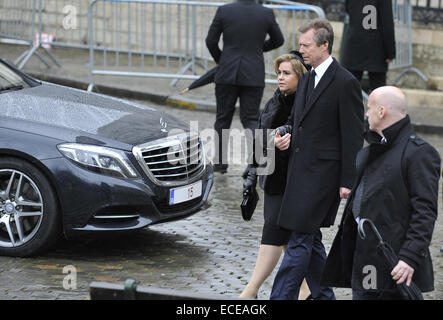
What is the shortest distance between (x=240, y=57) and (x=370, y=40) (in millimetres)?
2825

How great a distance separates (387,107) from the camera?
4957 mm

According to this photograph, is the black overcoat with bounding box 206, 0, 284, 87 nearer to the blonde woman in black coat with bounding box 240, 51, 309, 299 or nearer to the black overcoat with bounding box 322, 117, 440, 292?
the blonde woman in black coat with bounding box 240, 51, 309, 299

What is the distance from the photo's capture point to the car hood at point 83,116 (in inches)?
285

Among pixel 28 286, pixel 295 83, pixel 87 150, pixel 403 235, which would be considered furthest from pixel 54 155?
pixel 403 235

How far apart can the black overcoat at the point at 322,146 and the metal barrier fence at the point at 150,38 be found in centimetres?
818

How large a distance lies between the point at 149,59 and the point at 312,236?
29.9 feet

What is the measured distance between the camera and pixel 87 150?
7055 millimetres

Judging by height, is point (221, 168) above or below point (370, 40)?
below

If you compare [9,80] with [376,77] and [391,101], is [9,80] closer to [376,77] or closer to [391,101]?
[391,101]

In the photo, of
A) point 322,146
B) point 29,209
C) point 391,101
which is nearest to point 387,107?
point 391,101

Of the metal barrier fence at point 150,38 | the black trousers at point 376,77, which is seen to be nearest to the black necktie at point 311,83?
the black trousers at point 376,77

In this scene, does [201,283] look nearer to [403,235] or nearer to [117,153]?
[117,153]

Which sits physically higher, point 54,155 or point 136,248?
point 54,155

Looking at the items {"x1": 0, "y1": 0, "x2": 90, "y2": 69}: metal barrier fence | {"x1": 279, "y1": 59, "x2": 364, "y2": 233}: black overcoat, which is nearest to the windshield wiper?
{"x1": 279, "y1": 59, "x2": 364, "y2": 233}: black overcoat
